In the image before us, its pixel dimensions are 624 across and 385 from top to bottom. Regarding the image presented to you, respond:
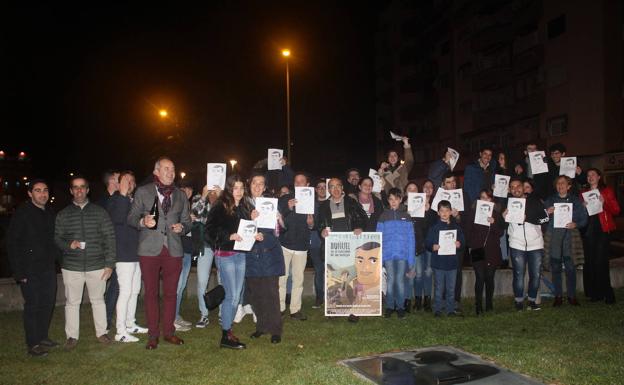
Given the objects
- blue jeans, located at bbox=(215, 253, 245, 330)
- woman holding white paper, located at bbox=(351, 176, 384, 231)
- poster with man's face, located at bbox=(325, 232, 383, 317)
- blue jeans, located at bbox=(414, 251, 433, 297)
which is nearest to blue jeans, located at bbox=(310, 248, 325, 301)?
poster with man's face, located at bbox=(325, 232, 383, 317)

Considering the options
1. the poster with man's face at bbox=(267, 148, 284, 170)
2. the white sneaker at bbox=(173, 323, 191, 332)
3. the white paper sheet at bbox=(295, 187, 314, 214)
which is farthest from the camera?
the poster with man's face at bbox=(267, 148, 284, 170)

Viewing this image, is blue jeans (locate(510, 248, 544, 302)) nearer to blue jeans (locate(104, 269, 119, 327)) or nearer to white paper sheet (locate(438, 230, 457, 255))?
white paper sheet (locate(438, 230, 457, 255))

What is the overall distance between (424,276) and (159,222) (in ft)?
16.2

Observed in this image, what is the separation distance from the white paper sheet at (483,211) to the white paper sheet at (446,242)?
1.76ft

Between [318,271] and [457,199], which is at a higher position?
[457,199]

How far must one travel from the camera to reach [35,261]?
6992mm

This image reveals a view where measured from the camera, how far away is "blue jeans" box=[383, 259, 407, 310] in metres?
8.84

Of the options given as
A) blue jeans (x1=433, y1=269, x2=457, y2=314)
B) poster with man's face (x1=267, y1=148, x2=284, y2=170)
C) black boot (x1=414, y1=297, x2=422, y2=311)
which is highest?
poster with man's face (x1=267, y1=148, x2=284, y2=170)

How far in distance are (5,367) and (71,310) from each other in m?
1.11

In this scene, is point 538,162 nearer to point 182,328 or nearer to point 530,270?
point 530,270

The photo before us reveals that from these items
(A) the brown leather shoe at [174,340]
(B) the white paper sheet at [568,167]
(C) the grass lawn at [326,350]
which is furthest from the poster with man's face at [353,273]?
(B) the white paper sheet at [568,167]

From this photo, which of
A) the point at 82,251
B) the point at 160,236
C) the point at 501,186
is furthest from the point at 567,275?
the point at 82,251

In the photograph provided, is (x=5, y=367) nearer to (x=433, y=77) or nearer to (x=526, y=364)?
(x=526, y=364)

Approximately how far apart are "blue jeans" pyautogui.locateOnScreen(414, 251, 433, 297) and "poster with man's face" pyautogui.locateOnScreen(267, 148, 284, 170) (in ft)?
11.9
